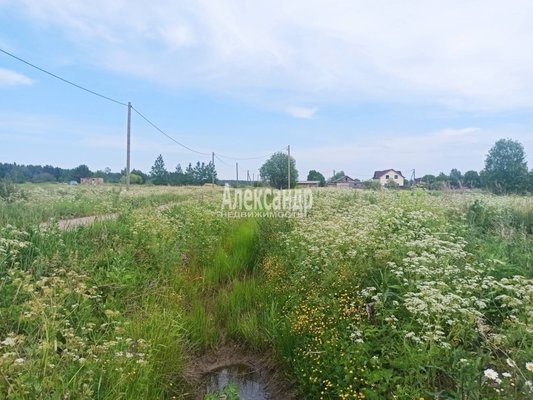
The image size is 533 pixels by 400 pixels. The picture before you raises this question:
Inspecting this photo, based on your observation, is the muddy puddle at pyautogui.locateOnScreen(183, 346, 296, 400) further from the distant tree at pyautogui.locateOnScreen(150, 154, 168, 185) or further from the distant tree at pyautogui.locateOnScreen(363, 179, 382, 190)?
the distant tree at pyautogui.locateOnScreen(150, 154, 168, 185)

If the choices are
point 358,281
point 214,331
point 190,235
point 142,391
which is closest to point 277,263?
point 214,331

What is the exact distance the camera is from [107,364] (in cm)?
266


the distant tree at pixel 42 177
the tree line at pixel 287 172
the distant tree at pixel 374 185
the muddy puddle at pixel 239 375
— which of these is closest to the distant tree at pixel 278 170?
the tree line at pixel 287 172

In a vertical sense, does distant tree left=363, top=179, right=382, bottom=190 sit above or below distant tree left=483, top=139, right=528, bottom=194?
below

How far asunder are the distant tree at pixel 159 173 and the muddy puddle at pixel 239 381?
41.4m

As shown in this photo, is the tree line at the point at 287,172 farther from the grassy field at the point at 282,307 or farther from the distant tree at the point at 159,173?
the grassy field at the point at 282,307

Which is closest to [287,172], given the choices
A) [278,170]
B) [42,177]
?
[278,170]

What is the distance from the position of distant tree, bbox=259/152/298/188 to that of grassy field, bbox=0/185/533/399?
1333 inches

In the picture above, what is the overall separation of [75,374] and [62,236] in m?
3.28

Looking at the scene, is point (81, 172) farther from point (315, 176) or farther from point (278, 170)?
Answer: point (315, 176)

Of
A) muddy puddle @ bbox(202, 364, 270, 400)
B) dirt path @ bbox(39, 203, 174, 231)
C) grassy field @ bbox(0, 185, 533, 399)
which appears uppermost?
dirt path @ bbox(39, 203, 174, 231)

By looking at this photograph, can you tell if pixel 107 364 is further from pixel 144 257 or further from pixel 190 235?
pixel 190 235

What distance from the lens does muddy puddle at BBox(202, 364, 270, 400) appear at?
364 centimetres

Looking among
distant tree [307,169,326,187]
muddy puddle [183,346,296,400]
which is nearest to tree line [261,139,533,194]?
distant tree [307,169,326,187]
